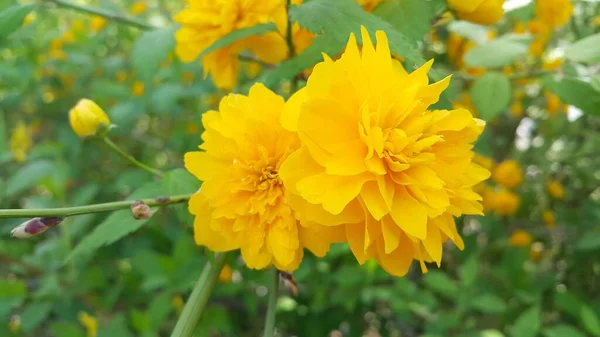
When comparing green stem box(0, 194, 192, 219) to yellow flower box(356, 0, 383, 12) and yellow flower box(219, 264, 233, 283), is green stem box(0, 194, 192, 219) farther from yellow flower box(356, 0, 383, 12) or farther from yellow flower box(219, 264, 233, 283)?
yellow flower box(219, 264, 233, 283)

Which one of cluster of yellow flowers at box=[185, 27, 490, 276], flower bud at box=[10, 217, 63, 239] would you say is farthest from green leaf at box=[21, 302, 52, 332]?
cluster of yellow flowers at box=[185, 27, 490, 276]

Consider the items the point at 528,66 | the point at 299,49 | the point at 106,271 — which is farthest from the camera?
the point at 106,271

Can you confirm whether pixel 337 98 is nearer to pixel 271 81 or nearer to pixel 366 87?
pixel 366 87

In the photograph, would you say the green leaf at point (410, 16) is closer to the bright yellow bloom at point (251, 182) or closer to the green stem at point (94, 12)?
the bright yellow bloom at point (251, 182)

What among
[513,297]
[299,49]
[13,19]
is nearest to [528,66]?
[513,297]

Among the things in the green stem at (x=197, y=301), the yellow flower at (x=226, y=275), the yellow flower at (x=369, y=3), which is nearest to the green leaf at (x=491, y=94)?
the yellow flower at (x=369, y=3)

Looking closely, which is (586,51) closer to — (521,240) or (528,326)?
(528,326)
